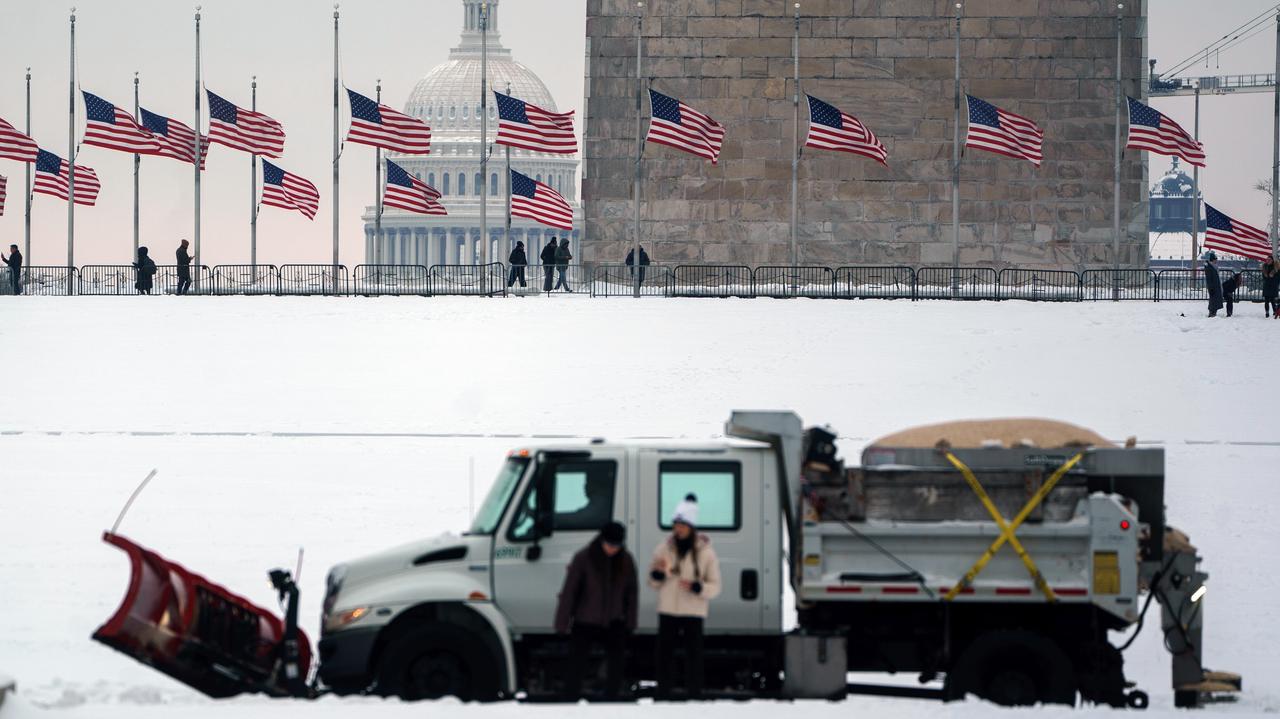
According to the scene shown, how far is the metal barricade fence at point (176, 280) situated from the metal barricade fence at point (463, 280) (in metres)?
5.69

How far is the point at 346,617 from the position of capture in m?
13.7

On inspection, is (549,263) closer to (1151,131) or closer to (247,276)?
(247,276)

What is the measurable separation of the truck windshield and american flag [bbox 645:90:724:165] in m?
33.7

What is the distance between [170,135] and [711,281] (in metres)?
14.4

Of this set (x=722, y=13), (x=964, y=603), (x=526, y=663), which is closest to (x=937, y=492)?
(x=964, y=603)

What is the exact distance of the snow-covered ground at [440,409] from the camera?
17562mm

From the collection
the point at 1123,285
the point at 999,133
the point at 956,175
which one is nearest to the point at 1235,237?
the point at 1123,285

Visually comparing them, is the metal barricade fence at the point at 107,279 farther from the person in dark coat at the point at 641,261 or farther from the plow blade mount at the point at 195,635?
the plow blade mount at the point at 195,635

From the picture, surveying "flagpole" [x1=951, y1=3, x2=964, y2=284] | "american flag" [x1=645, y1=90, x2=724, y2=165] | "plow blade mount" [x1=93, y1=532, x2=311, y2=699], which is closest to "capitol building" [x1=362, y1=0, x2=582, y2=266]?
"flagpole" [x1=951, y1=3, x2=964, y2=284]

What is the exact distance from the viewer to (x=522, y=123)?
159 ft

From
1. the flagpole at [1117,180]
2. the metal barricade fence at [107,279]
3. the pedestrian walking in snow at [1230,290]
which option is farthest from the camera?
the metal barricade fence at [107,279]

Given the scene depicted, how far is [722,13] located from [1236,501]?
3525 centimetres

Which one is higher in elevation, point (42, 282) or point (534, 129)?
point (534, 129)

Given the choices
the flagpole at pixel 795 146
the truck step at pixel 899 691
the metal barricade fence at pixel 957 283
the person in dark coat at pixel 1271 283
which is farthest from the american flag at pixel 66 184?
the truck step at pixel 899 691
